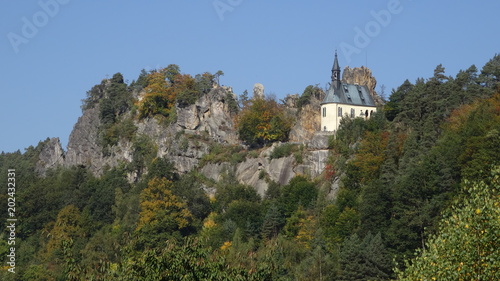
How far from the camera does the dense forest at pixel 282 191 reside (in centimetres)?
6794

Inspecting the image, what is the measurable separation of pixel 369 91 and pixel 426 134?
16625 millimetres

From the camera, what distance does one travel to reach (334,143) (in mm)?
85062

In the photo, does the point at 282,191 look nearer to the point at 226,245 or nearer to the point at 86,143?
the point at 226,245

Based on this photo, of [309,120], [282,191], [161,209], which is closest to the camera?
[282,191]

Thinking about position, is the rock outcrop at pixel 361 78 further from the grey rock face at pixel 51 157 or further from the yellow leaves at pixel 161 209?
the grey rock face at pixel 51 157

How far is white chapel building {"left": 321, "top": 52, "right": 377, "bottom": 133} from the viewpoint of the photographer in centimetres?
8938

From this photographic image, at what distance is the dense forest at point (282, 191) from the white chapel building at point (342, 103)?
259 centimetres

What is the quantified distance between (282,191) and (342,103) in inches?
388

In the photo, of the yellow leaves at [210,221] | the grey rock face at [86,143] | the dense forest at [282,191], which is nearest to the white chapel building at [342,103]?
the dense forest at [282,191]

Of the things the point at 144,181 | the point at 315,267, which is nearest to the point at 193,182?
the point at 144,181

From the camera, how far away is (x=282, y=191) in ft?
278

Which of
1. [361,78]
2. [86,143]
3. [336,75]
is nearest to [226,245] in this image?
[336,75]

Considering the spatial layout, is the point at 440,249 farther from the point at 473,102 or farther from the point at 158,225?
the point at 158,225

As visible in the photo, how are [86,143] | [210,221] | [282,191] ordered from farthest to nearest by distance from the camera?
[86,143], [210,221], [282,191]
